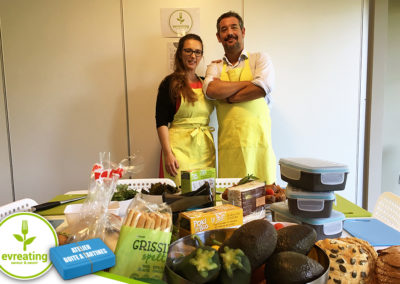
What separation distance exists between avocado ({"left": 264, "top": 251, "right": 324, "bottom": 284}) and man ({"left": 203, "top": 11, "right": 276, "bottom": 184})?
1.39 metres

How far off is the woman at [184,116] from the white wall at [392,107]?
1.89 metres

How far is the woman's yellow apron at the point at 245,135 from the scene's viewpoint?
181 centimetres

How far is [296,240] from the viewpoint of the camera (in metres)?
0.46

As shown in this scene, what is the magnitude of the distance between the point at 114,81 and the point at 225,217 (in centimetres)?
180

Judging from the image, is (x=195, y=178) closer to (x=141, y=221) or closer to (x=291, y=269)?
(x=141, y=221)

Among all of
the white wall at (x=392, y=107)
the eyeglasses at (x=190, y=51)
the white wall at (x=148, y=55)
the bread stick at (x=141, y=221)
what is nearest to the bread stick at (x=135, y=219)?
the bread stick at (x=141, y=221)

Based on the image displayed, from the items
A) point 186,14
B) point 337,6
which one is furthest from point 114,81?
point 337,6

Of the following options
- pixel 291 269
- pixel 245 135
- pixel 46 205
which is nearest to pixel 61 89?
A: pixel 46 205

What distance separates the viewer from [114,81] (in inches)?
85.9

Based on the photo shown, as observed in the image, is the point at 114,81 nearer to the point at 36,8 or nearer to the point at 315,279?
the point at 36,8

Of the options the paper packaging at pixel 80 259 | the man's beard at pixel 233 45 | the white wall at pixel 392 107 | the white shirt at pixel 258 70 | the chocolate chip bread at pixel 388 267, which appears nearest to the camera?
the paper packaging at pixel 80 259

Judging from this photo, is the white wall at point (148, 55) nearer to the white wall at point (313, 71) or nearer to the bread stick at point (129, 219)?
the white wall at point (313, 71)

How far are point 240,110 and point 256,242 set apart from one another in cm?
143

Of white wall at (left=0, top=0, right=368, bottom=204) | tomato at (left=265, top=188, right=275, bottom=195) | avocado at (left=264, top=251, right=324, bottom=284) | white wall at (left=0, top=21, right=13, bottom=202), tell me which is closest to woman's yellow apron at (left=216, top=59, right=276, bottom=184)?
white wall at (left=0, top=0, right=368, bottom=204)
